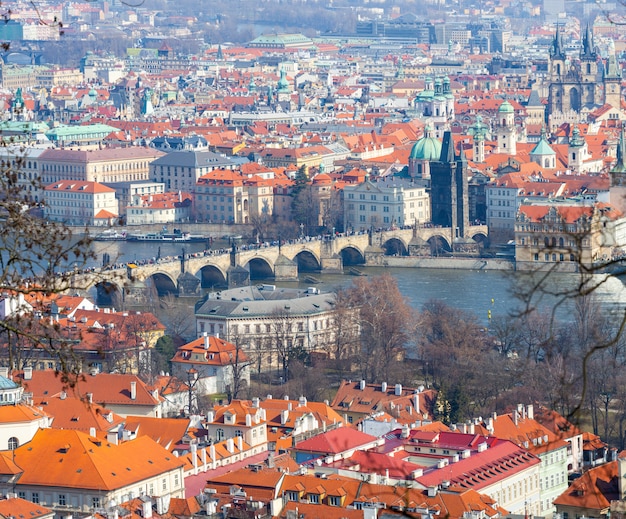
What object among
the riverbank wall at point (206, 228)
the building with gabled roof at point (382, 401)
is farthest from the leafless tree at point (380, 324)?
the riverbank wall at point (206, 228)

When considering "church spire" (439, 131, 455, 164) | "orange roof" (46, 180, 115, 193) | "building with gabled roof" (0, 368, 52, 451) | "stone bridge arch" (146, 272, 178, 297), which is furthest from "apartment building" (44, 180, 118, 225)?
"building with gabled roof" (0, 368, 52, 451)

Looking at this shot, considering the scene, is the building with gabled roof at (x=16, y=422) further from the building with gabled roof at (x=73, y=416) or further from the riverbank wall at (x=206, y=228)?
the riverbank wall at (x=206, y=228)

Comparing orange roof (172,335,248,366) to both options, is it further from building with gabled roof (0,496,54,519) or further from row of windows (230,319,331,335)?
building with gabled roof (0,496,54,519)

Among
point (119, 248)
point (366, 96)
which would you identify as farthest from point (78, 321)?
point (366, 96)

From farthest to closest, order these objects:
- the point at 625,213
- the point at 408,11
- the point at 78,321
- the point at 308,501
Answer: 1. the point at 408,11
2. the point at 78,321
3. the point at 308,501
4. the point at 625,213

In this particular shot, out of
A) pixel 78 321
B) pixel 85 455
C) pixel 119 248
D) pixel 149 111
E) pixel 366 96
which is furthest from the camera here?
pixel 366 96

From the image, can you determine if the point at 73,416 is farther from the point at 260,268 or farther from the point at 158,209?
the point at 158,209

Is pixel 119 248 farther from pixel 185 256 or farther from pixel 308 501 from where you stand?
pixel 308 501
